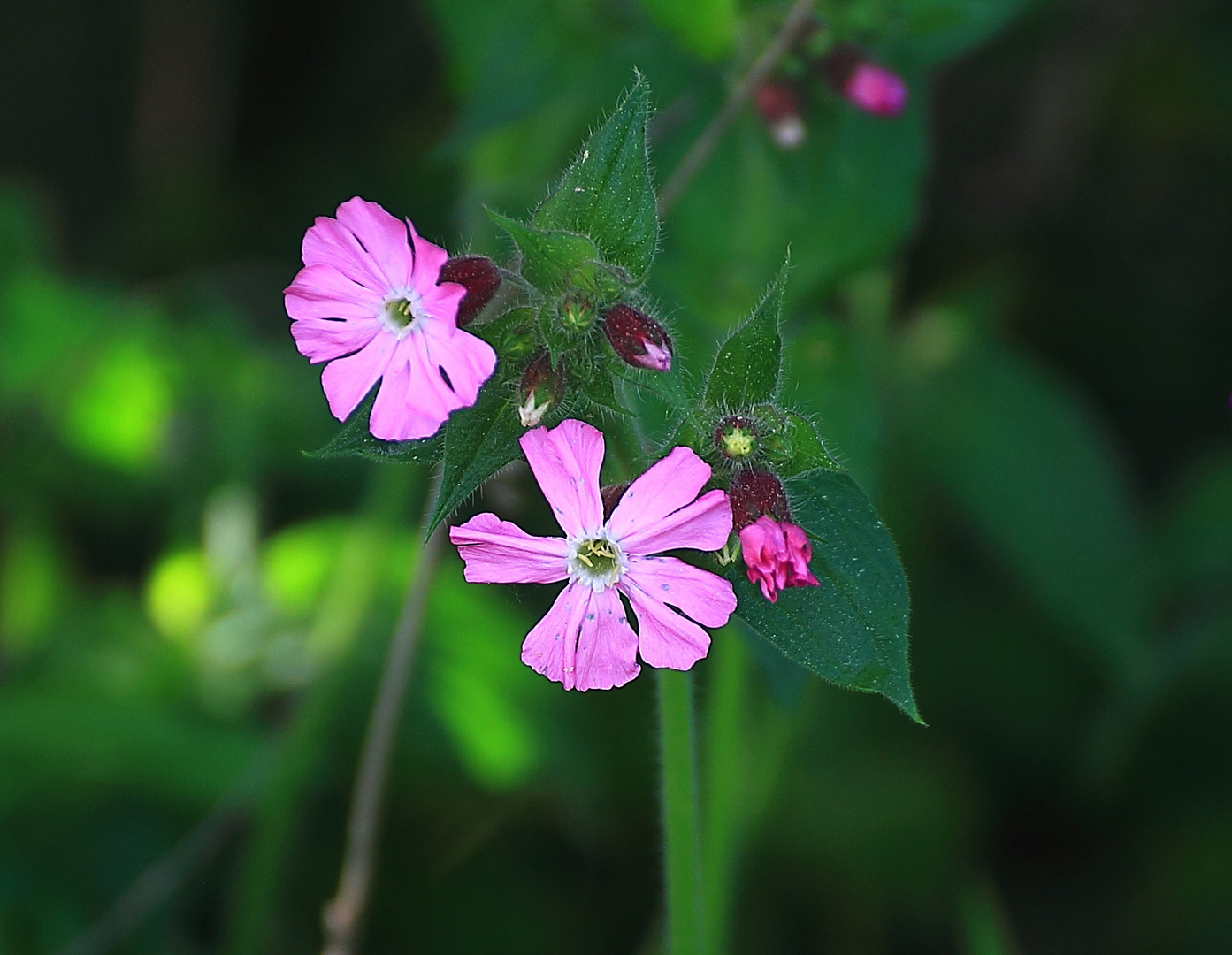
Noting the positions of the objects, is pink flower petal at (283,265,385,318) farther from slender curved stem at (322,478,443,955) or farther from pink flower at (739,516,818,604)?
slender curved stem at (322,478,443,955)

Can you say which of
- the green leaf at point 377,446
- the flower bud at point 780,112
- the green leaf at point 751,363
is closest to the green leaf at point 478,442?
the green leaf at point 377,446

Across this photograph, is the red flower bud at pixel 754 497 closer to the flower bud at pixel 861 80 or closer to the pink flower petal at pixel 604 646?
the pink flower petal at pixel 604 646

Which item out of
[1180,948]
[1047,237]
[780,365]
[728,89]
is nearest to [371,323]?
[780,365]

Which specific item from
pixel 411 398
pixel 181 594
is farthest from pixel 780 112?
pixel 181 594

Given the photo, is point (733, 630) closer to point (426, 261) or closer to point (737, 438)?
point (737, 438)

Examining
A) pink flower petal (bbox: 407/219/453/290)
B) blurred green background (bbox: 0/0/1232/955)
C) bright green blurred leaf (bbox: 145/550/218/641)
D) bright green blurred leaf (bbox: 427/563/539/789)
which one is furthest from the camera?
bright green blurred leaf (bbox: 145/550/218/641)

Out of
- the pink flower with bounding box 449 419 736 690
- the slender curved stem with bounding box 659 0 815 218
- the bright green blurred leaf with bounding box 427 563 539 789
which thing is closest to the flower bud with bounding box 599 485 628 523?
the pink flower with bounding box 449 419 736 690
